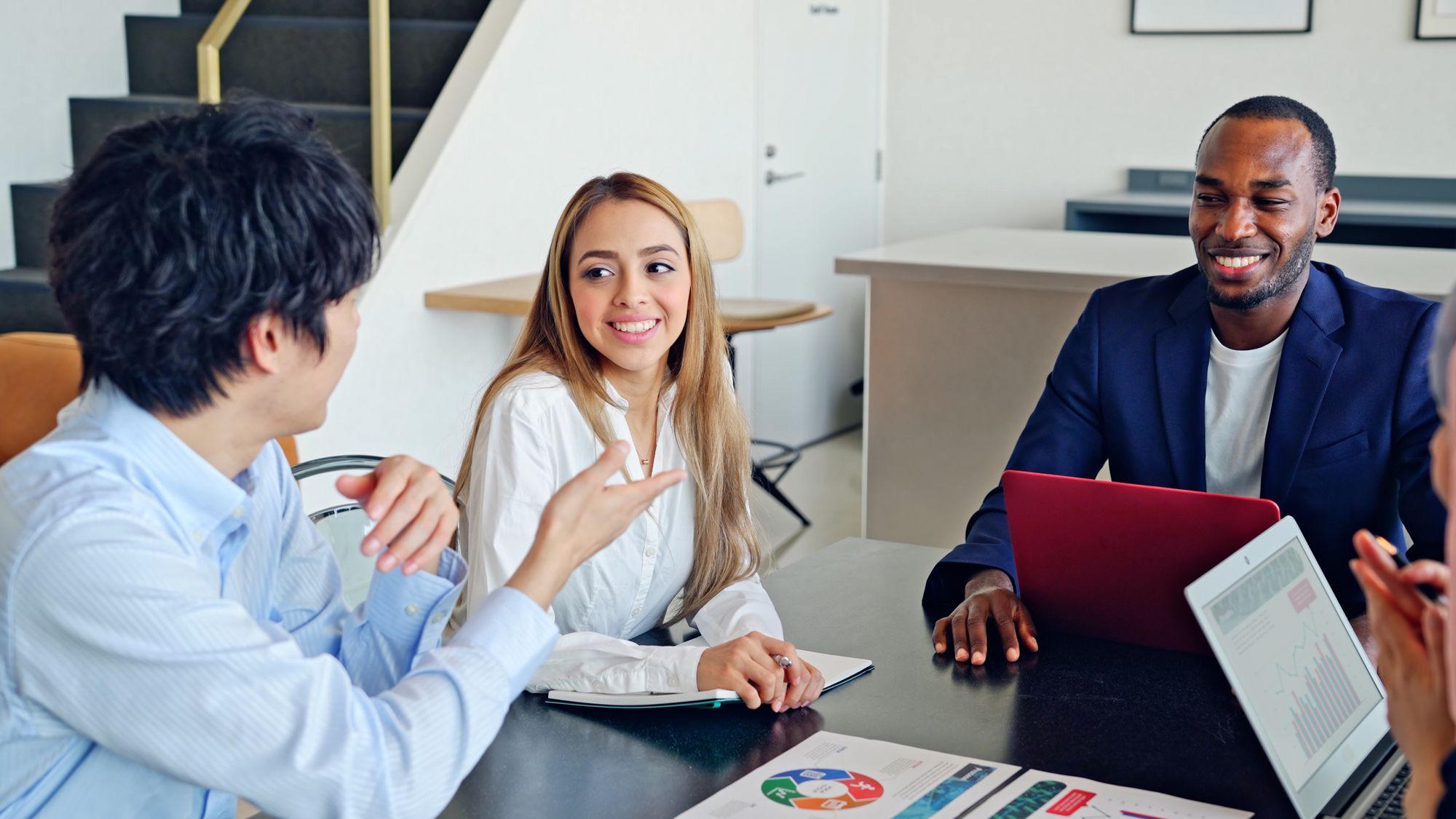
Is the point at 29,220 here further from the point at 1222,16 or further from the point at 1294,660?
the point at 1222,16

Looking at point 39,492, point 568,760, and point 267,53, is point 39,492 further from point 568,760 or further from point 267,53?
point 267,53

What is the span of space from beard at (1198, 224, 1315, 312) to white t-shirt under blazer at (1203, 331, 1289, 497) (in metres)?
0.06

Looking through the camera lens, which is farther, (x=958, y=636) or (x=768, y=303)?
(x=768, y=303)

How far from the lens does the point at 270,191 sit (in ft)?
3.04

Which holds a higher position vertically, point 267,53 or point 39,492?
point 267,53

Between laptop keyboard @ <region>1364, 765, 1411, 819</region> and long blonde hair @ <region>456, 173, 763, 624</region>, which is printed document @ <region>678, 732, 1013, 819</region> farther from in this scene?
long blonde hair @ <region>456, 173, 763, 624</region>

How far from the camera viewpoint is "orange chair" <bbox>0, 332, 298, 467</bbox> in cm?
215

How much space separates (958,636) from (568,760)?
46 cm

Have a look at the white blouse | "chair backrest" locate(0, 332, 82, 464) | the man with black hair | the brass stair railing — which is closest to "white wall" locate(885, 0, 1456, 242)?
the brass stair railing

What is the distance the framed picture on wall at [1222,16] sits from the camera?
4.61 metres

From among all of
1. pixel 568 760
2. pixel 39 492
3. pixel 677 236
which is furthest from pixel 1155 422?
pixel 39 492

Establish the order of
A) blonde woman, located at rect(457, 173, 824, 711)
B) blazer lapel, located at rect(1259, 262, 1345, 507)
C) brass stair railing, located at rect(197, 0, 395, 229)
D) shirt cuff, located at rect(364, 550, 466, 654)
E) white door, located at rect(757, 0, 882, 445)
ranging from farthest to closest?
white door, located at rect(757, 0, 882, 445) < brass stair railing, located at rect(197, 0, 395, 229) < blazer lapel, located at rect(1259, 262, 1345, 507) < blonde woman, located at rect(457, 173, 824, 711) < shirt cuff, located at rect(364, 550, 466, 654)

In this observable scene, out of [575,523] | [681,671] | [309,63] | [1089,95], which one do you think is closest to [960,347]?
[681,671]

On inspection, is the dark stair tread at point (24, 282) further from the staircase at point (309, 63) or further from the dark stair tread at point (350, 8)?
the dark stair tread at point (350, 8)
